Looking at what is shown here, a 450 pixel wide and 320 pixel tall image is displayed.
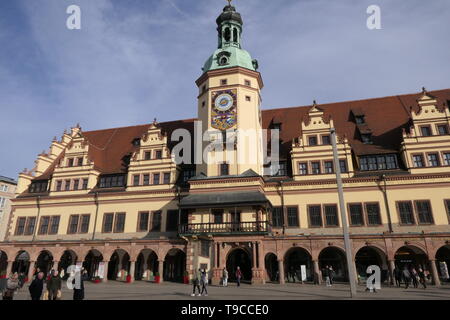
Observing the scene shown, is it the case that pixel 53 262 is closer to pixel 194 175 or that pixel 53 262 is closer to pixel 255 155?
pixel 194 175

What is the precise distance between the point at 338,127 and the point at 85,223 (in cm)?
2990

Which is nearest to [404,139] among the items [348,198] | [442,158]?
[442,158]

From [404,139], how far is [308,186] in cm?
985

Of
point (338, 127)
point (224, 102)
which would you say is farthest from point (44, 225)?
point (338, 127)

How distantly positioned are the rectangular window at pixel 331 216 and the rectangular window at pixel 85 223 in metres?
25.3

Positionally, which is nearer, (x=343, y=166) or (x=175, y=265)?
(x=343, y=166)

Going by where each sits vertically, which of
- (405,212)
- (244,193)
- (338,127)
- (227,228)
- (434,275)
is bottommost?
(434,275)

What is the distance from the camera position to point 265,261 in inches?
1181

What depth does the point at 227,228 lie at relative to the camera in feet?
94.2

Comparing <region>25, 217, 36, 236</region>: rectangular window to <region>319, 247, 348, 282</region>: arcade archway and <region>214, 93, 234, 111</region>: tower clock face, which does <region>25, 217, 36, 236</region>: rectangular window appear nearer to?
<region>214, 93, 234, 111</region>: tower clock face

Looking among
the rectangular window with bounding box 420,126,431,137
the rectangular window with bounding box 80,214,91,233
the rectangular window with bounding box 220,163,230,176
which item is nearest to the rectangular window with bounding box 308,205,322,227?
the rectangular window with bounding box 220,163,230,176

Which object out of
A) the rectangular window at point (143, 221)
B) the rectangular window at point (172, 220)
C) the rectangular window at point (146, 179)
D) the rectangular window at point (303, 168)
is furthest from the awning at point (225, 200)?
the rectangular window at point (146, 179)

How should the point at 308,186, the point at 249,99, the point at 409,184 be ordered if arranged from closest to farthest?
1. the point at 409,184
2. the point at 308,186
3. the point at 249,99

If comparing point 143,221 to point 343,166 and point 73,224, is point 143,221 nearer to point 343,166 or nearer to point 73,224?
point 73,224
